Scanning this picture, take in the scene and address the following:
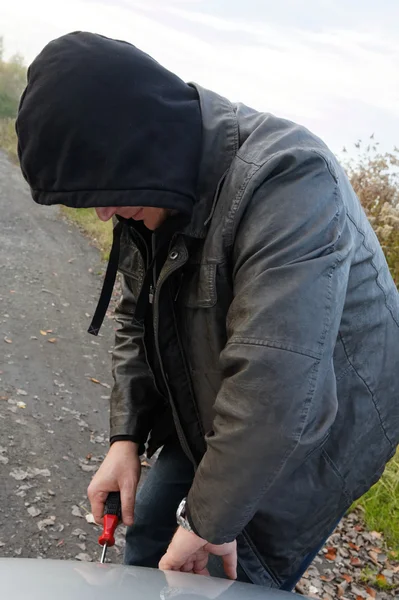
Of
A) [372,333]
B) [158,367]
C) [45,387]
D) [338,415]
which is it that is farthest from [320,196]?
[45,387]

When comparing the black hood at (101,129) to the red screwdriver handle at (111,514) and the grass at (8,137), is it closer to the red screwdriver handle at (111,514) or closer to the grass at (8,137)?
the red screwdriver handle at (111,514)

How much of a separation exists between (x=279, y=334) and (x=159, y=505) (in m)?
1.06

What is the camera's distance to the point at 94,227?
9.70 metres

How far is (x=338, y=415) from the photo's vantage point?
1581 mm

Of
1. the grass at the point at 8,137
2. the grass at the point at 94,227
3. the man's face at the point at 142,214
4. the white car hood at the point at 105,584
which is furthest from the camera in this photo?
the grass at the point at 8,137

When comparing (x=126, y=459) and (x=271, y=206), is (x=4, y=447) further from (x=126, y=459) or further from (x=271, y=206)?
(x=271, y=206)

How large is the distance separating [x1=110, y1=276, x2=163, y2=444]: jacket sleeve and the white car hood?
626 millimetres

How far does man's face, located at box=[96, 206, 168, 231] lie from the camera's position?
5.06ft

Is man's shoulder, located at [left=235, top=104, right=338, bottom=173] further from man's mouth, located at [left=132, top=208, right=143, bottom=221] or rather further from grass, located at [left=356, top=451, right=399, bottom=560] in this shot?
grass, located at [left=356, top=451, right=399, bottom=560]

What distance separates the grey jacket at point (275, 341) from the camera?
1.30m

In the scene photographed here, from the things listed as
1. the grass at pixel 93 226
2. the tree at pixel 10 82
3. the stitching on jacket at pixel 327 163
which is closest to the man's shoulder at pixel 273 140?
the stitching on jacket at pixel 327 163

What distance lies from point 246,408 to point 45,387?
3.77m

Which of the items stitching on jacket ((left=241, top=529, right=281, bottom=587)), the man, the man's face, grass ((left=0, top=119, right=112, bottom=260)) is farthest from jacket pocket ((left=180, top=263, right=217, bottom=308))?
grass ((left=0, top=119, right=112, bottom=260))

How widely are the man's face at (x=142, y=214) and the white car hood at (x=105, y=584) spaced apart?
32.5 inches
